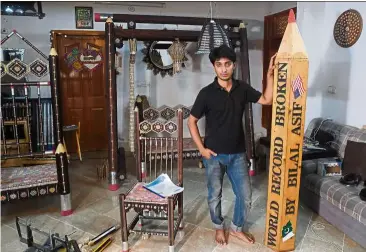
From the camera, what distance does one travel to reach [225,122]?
2389 mm

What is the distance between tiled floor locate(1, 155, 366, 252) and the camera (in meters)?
2.64

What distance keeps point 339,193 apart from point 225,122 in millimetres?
1235

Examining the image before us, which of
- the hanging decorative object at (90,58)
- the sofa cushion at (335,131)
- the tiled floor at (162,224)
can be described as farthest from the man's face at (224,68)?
the hanging decorative object at (90,58)

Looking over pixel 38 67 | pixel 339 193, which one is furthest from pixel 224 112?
pixel 38 67

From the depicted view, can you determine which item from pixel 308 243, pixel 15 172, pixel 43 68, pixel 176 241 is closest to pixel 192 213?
pixel 176 241

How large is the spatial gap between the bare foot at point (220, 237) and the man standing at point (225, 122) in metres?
0.23

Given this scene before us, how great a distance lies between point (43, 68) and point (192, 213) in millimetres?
2068

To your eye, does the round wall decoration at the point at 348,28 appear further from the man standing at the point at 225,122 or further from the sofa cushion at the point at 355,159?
the man standing at the point at 225,122

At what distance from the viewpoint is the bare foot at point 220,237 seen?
8.69 feet

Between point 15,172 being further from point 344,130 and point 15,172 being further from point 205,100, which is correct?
point 344,130

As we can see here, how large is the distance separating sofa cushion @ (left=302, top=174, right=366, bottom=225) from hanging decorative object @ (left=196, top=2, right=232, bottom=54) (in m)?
1.68

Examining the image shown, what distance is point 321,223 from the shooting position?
9.82 ft

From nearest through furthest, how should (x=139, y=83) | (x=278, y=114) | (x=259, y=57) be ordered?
(x=278, y=114) → (x=139, y=83) → (x=259, y=57)

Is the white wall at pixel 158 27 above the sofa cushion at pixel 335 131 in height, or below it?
above
